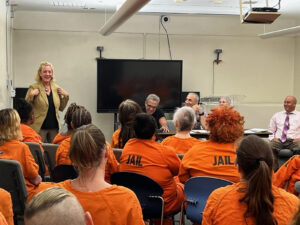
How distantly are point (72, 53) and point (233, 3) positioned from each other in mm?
3433

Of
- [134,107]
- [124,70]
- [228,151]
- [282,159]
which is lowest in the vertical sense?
[282,159]

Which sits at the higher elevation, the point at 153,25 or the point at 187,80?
the point at 153,25

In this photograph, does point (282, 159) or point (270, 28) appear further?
point (270, 28)

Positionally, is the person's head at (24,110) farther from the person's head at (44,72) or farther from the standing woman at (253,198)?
the standing woman at (253,198)

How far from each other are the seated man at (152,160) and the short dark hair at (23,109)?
53.6 inches

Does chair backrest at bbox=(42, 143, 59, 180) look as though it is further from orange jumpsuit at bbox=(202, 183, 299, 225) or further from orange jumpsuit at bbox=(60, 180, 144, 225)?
orange jumpsuit at bbox=(202, 183, 299, 225)

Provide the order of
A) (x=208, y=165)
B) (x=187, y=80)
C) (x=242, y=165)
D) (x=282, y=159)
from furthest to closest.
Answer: (x=187, y=80)
(x=282, y=159)
(x=208, y=165)
(x=242, y=165)

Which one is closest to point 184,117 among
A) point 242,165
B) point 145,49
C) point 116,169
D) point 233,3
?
point 116,169

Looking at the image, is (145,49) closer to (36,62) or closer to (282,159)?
(36,62)

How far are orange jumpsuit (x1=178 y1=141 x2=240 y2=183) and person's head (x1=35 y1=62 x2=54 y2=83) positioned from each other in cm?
303

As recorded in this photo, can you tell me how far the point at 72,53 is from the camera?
8516 mm

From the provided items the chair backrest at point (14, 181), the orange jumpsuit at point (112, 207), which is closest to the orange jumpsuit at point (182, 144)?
the chair backrest at point (14, 181)

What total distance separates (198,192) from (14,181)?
1315 millimetres

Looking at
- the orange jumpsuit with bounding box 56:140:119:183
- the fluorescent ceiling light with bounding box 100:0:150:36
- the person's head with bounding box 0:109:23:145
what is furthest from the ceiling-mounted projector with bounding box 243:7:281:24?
the person's head with bounding box 0:109:23:145
